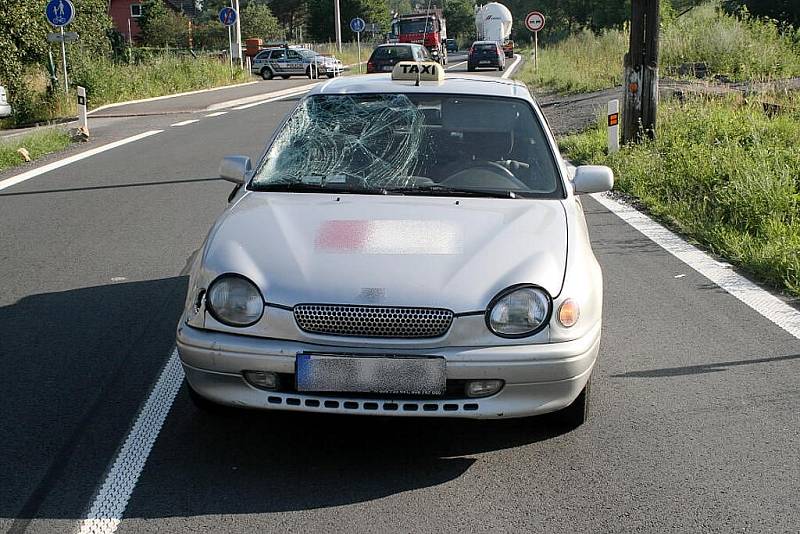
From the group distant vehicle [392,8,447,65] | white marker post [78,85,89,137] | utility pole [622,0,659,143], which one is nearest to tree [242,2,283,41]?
distant vehicle [392,8,447,65]

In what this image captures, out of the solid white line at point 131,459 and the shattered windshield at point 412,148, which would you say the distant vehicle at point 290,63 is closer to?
the shattered windshield at point 412,148

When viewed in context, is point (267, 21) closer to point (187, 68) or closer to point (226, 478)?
point (187, 68)

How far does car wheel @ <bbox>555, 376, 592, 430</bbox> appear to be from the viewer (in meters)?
4.65

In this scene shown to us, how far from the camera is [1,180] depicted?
13.9 m

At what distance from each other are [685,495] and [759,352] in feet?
6.90

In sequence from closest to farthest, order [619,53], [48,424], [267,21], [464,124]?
1. [48,424]
2. [464,124]
3. [619,53]
4. [267,21]

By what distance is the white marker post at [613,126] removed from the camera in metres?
14.4

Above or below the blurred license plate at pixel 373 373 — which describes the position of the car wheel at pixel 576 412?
below

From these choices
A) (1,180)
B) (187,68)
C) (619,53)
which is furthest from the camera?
(187,68)

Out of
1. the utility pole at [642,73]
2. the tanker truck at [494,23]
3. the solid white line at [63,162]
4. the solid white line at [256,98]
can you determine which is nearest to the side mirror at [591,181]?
the solid white line at [63,162]

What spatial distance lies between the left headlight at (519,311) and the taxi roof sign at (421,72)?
7.56ft

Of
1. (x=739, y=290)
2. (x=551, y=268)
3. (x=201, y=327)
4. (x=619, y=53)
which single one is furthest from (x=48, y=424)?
(x=619, y=53)

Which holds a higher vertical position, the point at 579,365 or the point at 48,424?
the point at 579,365

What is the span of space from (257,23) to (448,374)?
8280 centimetres
